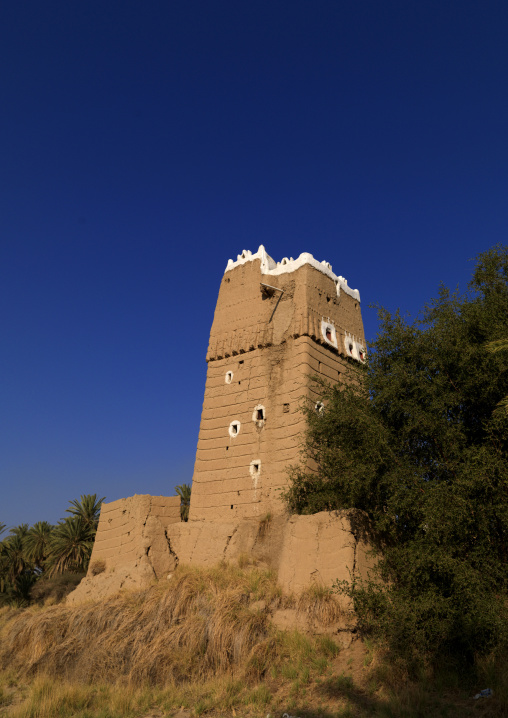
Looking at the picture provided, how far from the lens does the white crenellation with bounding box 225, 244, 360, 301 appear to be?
19578 mm

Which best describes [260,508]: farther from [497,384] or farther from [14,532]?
[14,532]

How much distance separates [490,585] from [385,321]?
6.48 metres

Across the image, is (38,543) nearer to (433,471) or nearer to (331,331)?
(331,331)

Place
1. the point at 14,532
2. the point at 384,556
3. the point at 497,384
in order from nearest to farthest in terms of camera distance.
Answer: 1. the point at 497,384
2. the point at 384,556
3. the point at 14,532

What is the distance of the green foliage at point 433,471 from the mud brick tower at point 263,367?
2.40m

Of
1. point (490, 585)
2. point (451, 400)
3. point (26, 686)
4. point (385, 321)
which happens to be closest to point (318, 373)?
point (385, 321)

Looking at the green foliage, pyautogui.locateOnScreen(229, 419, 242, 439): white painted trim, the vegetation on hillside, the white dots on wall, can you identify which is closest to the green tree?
the vegetation on hillside

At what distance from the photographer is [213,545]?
1572 cm

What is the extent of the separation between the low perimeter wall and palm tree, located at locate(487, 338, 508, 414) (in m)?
4.13

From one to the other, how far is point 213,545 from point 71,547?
47.7ft

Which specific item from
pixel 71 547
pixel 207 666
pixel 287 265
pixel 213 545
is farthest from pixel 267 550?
pixel 71 547

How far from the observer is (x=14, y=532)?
105ft

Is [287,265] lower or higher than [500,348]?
higher

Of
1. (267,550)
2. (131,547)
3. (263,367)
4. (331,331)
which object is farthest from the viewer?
(331,331)
